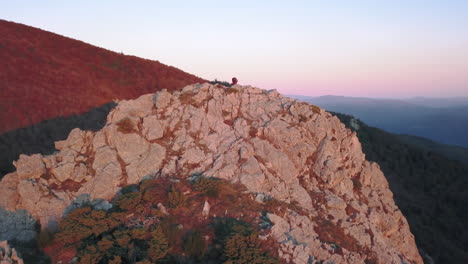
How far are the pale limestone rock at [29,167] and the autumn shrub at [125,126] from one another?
3.35 m

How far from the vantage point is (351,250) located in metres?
12.2

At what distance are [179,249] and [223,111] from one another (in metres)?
7.71

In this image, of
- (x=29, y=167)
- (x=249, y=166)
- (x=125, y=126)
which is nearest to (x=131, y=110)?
(x=125, y=126)

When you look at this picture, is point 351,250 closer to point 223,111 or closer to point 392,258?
point 392,258

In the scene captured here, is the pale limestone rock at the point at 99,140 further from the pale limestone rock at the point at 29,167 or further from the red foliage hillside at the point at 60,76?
the red foliage hillside at the point at 60,76

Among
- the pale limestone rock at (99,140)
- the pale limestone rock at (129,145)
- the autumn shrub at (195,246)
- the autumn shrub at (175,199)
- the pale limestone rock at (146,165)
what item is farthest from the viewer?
the pale limestone rock at (99,140)

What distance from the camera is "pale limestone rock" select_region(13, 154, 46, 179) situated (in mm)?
12500

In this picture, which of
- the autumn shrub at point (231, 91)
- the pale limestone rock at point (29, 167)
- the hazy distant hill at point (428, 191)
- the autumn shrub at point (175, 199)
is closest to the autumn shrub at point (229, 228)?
the autumn shrub at point (175, 199)

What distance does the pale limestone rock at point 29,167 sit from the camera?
12.5 meters

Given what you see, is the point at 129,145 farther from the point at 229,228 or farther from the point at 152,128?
the point at 229,228

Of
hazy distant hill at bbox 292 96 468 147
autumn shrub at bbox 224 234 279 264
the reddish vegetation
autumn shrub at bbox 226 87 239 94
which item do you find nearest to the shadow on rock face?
the reddish vegetation

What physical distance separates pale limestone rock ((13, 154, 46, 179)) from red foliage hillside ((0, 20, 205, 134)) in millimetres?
9903

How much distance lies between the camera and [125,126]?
1458 centimetres

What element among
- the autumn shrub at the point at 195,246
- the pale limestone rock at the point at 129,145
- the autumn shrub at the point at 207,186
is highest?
the pale limestone rock at the point at 129,145
